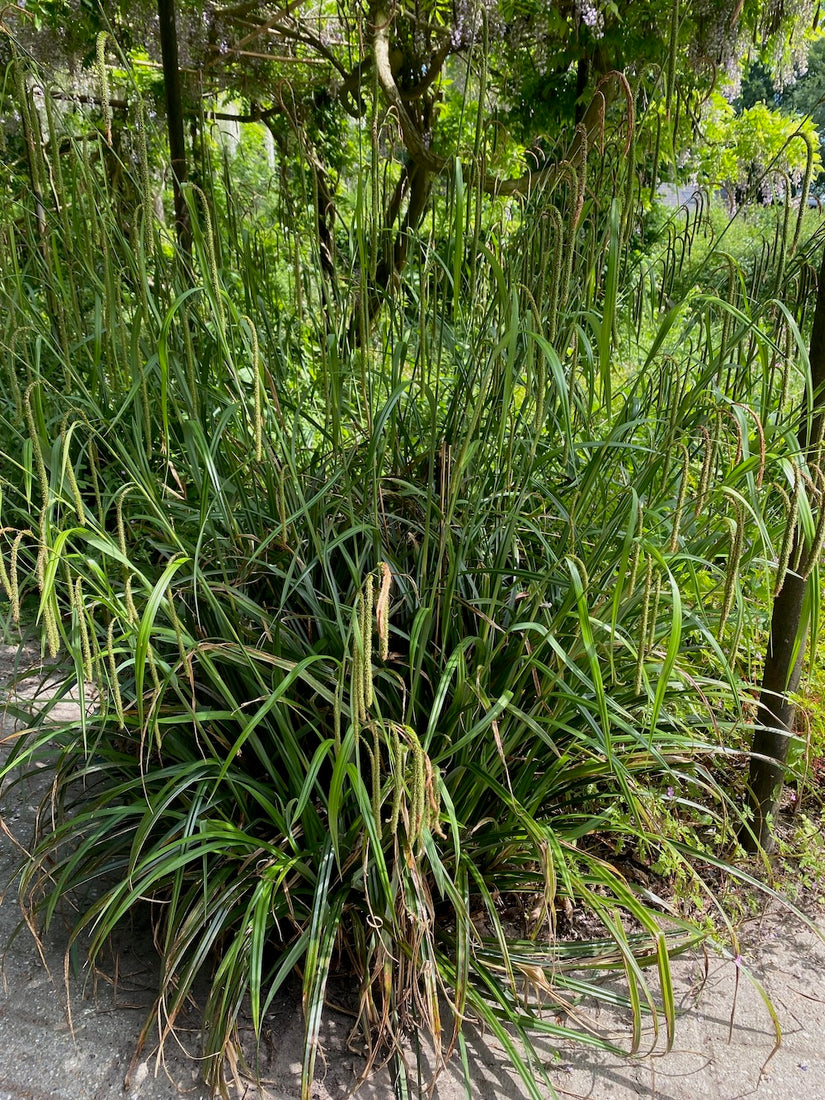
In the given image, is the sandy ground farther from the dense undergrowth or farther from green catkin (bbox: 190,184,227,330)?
green catkin (bbox: 190,184,227,330)

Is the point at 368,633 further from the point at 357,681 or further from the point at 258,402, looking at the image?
the point at 258,402

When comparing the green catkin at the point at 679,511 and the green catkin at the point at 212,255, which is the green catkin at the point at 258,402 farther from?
the green catkin at the point at 679,511

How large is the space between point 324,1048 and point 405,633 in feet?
2.49

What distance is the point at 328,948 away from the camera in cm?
132

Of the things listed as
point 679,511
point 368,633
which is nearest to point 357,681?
point 368,633

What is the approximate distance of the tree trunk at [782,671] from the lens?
1.55 meters

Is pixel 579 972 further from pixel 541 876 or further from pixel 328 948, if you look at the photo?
pixel 328 948

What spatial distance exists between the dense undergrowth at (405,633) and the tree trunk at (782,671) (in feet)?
0.19

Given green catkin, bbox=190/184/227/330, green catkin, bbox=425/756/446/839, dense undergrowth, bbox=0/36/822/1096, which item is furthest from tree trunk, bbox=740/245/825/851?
green catkin, bbox=190/184/227/330

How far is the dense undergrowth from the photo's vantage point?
129cm

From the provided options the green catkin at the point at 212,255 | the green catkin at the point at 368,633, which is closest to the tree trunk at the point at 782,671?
the green catkin at the point at 368,633

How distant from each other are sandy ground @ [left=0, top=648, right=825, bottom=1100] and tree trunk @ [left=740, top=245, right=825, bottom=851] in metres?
0.33

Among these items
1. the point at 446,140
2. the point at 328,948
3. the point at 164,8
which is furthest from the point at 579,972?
the point at 446,140

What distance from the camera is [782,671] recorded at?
66.5 inches
